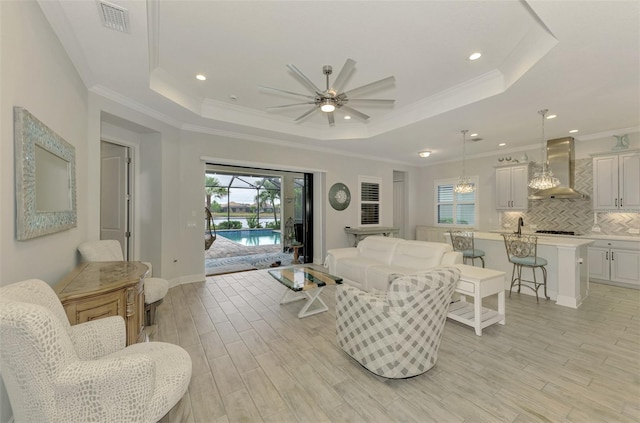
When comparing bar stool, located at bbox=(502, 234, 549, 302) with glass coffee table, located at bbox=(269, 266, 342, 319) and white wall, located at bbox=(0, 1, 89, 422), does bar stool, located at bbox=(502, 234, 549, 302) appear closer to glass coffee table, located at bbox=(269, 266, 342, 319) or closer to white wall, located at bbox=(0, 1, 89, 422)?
glass coffee table, located at bbox=(269, 266, 342, 319)

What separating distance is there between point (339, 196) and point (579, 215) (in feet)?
17.2

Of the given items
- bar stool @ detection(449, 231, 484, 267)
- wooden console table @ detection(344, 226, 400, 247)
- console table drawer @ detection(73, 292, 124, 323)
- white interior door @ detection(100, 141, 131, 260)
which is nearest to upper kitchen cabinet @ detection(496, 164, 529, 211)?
bar stool @ detection(449, 231, 484, 267)

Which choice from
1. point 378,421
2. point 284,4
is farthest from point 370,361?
point 284,4

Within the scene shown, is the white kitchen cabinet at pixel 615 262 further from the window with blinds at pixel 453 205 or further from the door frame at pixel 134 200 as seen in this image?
the door frame at pixel 134 200

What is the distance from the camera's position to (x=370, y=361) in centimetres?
217

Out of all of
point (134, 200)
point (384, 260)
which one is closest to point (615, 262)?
point (384, 260)

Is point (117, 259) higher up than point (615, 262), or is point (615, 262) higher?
point (117, 259)

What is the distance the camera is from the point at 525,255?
3.91 m

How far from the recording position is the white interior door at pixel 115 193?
441cm

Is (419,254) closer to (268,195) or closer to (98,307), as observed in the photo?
(98,307)

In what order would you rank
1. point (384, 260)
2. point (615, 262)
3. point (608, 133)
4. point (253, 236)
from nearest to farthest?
point (384, 260), point (615, 262), point (608, 133), point (253, 236)

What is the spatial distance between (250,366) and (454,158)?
7632mm

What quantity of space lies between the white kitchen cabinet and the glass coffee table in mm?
5234

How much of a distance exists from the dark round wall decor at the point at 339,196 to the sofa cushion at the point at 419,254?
104 inches
